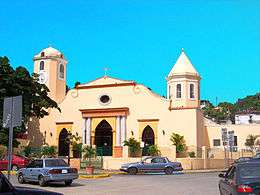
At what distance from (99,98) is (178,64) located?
986cm

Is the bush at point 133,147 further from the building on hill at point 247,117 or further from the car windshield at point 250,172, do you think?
the building on hill at point 247,117

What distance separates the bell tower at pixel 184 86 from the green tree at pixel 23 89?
15099mm

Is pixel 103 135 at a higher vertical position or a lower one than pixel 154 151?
higher

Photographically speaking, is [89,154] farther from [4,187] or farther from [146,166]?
[4,187]

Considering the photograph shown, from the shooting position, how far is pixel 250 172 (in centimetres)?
1154

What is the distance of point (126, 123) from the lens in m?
47.9

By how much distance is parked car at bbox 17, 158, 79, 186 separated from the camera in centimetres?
2069

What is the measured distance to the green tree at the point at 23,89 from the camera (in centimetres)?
3522

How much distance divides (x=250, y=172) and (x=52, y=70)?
44624 millimetres

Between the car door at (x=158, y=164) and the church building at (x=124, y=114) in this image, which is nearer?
the car door at (x=158, y=164)

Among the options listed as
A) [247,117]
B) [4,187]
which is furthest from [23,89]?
[247,117]

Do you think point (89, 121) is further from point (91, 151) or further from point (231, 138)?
point (231, 138)

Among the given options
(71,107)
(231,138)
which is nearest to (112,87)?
(71,107)

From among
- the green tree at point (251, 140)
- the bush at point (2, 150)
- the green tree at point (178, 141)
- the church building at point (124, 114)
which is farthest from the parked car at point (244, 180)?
the green tree at point (251, 140)
